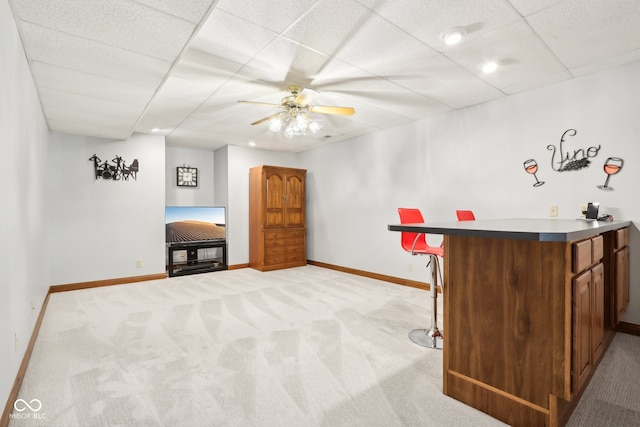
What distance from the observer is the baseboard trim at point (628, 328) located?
289 centimetres

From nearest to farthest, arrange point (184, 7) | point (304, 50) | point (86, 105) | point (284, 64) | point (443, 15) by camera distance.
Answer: point (184, 7), point (443, 15), point (304, 50), point (284, 64), point (86, 105)

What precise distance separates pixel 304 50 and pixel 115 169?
13.2 feet

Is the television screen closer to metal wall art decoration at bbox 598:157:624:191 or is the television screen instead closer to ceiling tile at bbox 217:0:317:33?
ceiling tile at bbox 217:0:317:33

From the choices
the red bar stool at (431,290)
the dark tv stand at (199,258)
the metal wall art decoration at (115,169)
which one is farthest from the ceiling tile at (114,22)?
the dark tv stand at (199,258)

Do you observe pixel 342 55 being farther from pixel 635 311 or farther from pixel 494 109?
pixel 635 311

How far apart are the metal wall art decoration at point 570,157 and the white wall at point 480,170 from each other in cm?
4

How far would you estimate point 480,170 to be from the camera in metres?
3.97

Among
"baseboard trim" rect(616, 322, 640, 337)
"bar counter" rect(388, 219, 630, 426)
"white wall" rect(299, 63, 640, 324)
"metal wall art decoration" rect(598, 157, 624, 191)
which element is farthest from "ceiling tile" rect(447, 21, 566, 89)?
"baseboard trim" rect(616, 322, 640, 337)

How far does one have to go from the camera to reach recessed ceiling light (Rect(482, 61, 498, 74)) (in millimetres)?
2855

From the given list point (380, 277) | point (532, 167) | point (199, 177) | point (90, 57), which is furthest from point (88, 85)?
point (532, 167)

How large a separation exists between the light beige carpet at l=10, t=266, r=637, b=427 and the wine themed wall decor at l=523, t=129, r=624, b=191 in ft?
6.68

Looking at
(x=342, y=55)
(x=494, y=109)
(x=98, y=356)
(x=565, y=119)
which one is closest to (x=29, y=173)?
(x=98, y=356)

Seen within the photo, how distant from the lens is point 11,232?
1938 mm

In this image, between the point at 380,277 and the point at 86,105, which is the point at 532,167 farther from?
the point at 86,105
